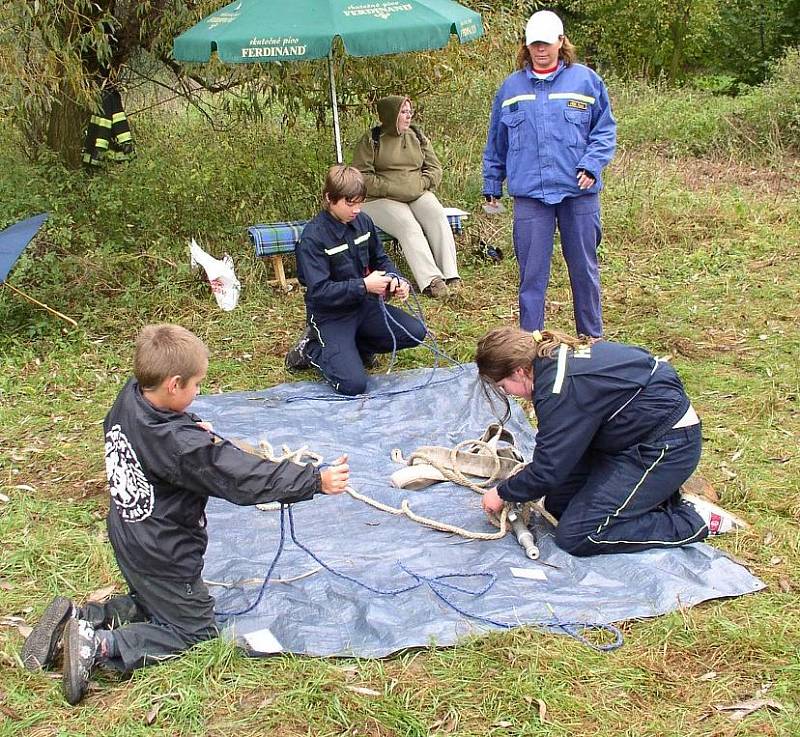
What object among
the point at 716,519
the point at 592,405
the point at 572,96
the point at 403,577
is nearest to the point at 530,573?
the point at 403,577

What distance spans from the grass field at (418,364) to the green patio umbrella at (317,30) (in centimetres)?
169

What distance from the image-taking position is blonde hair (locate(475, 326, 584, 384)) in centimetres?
308

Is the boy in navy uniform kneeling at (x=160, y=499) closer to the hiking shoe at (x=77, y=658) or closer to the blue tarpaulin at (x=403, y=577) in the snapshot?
the hiking shoe at (x=77, y=658)

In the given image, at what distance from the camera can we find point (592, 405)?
122 inches

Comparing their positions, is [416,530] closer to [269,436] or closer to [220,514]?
[220,514]

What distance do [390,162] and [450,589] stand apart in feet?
13.0

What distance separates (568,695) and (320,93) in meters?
5.88

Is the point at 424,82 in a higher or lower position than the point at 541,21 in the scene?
lower

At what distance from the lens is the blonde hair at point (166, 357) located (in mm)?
2592

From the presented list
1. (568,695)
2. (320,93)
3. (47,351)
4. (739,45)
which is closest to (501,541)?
(568,695)

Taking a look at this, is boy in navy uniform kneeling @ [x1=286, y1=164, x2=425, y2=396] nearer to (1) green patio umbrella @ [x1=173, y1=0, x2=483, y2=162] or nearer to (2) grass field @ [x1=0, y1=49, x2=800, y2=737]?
(2) grass field @ [x1=0, y1=49, x2=800, y2=737]

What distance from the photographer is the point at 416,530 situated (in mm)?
3633

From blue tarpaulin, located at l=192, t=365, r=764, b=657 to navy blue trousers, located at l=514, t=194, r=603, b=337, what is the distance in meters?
1.20

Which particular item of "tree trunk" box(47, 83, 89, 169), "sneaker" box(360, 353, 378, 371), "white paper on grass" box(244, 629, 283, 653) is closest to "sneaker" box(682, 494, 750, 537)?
"white paper on grass" box(244, 629, 283, 653)
